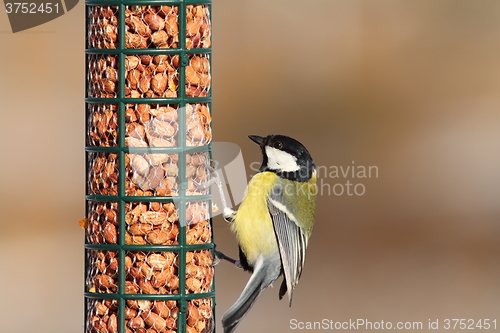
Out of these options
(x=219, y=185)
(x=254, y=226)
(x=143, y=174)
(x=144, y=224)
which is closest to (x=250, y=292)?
(x=254, y=226)

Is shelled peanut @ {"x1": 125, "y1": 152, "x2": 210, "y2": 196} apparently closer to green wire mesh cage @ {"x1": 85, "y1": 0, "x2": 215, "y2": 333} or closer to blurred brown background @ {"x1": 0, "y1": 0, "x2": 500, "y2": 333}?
green wire mesh cage @ {"x1": 85, "y1": 0, "x2": 215, "y2": 333}

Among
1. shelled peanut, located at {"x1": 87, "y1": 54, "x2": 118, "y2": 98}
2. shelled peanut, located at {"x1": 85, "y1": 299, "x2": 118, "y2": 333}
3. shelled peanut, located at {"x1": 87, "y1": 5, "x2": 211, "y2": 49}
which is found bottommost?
shelled peanut, located at {"x1": 85, "y1": 299, "x2": 118, "y2": 333}

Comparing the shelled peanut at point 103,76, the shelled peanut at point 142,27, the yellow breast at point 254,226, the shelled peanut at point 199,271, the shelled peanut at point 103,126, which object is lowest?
the shelled peanut at point 199,271

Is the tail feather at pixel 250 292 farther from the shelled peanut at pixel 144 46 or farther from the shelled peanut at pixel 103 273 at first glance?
the shelled peanut at pixel 144 46

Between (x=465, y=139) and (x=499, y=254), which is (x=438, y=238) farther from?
(x=465, y=139)

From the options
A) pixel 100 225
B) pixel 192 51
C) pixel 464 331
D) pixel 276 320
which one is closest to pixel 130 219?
pixel 100 225

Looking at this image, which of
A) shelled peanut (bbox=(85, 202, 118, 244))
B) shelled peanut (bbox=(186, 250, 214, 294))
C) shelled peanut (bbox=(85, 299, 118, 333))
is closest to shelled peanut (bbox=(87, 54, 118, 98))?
shelled peanut (bbox=(85, 202, 118, 244))

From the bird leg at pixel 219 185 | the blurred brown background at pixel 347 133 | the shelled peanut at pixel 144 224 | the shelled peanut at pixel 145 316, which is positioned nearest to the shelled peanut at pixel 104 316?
the shelled peanut at pixel 145 316
